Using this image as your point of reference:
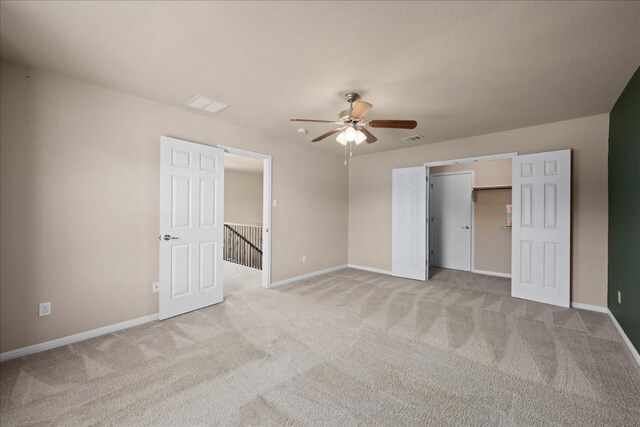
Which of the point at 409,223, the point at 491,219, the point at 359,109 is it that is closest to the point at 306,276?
the point at 409,223

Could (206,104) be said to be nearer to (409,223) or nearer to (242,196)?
(409,223)

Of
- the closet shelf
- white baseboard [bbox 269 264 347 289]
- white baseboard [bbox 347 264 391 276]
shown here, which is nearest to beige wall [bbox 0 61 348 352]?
white baseboard [bbox 269 264 347 289]

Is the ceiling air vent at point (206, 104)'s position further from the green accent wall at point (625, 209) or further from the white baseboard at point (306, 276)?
the green accent wall at point (625, 209)

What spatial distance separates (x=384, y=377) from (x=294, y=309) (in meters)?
1.64

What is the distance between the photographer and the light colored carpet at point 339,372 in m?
1.76

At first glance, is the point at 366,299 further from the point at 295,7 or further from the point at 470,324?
the point at 295,7

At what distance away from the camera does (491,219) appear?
5582mm

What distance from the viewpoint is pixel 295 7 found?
1.73 m

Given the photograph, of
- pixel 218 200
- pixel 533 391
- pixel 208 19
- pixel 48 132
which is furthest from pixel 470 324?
pixel 48 132

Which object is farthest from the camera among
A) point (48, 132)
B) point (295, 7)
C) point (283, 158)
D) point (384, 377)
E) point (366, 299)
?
point (283, 158)

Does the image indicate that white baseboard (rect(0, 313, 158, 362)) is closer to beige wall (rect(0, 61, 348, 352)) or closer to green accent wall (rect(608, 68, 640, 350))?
beige wall (rect(0, 61, 348, 352))

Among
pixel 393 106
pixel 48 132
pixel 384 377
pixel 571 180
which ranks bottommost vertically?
pixel 384 377

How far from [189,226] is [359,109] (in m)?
2.45

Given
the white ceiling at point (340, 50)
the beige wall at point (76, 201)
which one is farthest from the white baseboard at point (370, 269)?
the beige wall at point (76, 201)
